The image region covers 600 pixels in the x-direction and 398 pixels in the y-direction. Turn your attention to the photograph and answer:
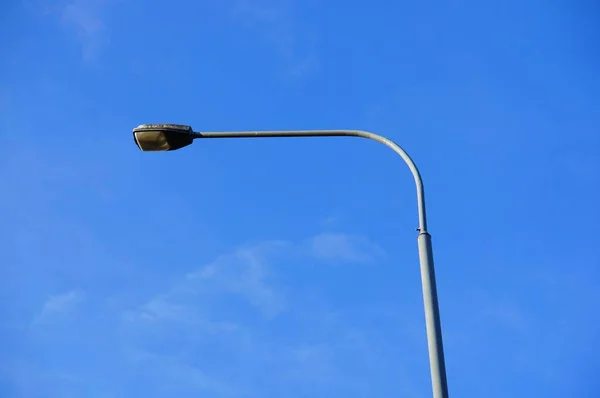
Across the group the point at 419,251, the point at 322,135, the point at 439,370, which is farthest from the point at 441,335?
the point at 322,135

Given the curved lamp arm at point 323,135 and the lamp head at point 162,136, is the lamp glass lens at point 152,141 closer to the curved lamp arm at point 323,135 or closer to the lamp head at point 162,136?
the lamp head at point 162,136

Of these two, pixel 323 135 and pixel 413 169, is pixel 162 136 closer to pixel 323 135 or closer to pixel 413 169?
pixel 323 135

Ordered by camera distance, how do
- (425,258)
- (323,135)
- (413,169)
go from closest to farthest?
(425,258) → (413,169) → (323,135)

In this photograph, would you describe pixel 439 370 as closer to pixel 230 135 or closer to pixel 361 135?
pixel 361 135

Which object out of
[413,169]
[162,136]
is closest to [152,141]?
[162,136]

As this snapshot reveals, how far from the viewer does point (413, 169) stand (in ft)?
29.3

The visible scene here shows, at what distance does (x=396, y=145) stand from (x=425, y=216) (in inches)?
51.2

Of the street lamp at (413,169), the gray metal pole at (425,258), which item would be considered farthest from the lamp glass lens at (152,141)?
the gray metal pole at (425,258)

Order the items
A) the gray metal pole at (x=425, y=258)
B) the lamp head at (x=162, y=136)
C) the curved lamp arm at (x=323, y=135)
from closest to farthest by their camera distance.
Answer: the gray metal pole at (x=425, y=258), the curved lamp arm at (x=323, y=135), the lamp head at (x=162, y=136)

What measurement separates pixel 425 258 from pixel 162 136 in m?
4.08

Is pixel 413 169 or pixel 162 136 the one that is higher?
pixel 162 136

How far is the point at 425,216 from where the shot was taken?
27.7 feet

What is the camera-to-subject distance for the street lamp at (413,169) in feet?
23.5

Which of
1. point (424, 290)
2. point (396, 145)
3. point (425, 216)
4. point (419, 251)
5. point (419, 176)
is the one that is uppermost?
point (396, 145)
